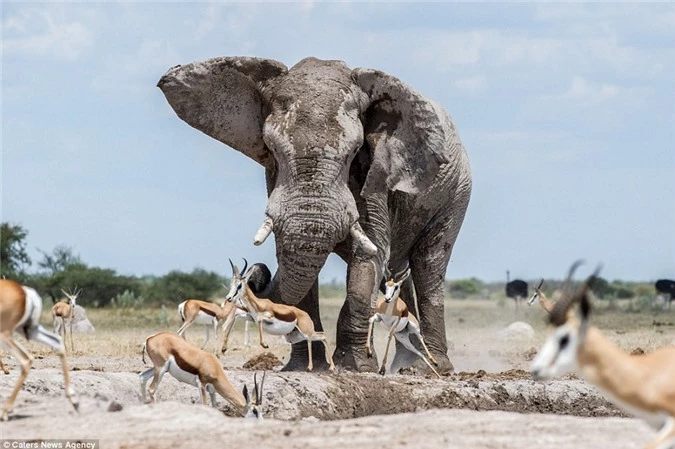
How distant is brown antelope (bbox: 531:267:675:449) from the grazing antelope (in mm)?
8392

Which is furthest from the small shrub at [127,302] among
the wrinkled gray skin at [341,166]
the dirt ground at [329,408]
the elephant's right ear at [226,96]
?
the elephant's right ear at [226,96]

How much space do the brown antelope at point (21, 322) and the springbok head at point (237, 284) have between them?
6.61 m

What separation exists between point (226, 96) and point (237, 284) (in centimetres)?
242

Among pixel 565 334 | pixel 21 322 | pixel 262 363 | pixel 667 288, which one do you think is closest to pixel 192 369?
pixel 21 322

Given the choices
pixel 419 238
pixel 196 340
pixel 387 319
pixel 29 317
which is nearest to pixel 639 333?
pixel 196 340

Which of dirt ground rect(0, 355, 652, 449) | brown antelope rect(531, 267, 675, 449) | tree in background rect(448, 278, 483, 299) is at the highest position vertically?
tree in background rect(448, 278, 483, 299)

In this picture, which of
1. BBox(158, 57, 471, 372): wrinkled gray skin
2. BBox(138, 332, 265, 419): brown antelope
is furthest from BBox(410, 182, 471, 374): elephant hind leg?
BBox(138, 332, 265, 419): brown antelope

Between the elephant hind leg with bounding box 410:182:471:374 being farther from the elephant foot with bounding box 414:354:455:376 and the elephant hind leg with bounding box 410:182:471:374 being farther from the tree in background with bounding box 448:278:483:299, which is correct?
the tree in background with bounding box 448:278:483:299

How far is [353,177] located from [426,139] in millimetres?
1122

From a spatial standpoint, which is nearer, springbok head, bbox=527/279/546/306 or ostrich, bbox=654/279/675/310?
springbok head, bbox=527/279/546/306

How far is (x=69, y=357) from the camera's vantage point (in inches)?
782

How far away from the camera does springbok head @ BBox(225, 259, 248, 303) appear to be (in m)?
16.6

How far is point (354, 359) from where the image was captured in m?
16.6

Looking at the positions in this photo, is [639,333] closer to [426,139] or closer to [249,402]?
[426,139]
